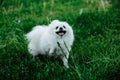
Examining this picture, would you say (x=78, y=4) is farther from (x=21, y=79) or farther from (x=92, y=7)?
(x=21, y=79)

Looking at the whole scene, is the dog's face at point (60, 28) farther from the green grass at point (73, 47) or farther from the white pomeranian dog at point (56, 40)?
the green grass at point (73, 47)

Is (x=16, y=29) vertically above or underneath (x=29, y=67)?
above

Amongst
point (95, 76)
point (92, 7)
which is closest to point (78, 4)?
point (92, 7)

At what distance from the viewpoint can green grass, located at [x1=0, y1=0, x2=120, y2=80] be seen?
15.1ft

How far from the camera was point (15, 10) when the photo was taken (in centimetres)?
861

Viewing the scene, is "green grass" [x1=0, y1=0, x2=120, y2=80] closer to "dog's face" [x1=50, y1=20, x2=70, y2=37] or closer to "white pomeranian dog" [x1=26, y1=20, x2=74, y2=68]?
"white pomeranian dog" [x1=26, y1=20, x2=74, y2=68]

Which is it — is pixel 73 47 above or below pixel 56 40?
below

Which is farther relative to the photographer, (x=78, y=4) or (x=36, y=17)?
(x=78, y=4)

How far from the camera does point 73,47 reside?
21.1 ft

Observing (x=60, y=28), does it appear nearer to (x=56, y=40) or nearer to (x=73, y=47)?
(x=56, y=40)

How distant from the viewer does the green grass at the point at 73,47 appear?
4598mm

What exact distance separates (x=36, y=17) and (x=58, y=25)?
3262 millimetres

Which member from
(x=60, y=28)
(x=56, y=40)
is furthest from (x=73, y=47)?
(x=60, y=28)

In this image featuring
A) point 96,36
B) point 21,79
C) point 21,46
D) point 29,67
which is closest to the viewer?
point 21,79
